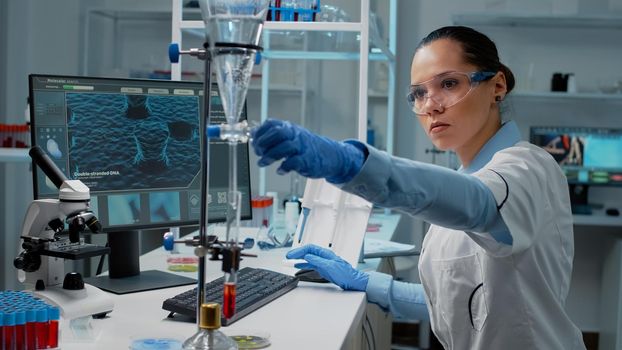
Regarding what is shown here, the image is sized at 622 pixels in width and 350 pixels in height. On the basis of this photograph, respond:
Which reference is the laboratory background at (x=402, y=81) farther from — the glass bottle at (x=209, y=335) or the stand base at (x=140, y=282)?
the glass bottle at (x=209, y=335)

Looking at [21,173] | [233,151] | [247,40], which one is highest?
[247,40]

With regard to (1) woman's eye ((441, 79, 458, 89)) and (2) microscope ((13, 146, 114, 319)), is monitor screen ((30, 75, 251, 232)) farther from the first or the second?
(1) woman's eye ((441, 79, 458, 89))

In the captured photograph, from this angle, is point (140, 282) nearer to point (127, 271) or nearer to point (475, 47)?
point (127, 271)

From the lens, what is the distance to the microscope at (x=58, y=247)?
1313mm

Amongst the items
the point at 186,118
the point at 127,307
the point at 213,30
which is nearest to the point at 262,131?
the point at 213,30

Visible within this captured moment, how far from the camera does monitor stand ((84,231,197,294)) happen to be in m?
1.68

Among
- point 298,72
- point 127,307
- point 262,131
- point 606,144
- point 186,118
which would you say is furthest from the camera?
point 298,72

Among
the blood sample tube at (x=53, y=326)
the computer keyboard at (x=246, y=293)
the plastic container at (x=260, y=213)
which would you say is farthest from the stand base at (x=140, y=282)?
the plastic container at (x=260, y=213)

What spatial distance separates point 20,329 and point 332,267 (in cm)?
80

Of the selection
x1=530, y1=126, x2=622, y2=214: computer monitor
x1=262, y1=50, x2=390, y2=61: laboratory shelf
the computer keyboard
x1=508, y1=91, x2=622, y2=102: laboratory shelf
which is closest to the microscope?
the computer keyboard

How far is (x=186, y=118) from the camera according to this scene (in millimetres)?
1802

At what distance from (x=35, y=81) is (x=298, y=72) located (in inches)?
135

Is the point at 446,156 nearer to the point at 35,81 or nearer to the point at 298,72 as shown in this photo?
the point at 298,72

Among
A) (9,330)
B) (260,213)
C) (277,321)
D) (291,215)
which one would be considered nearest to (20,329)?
(9,330)
